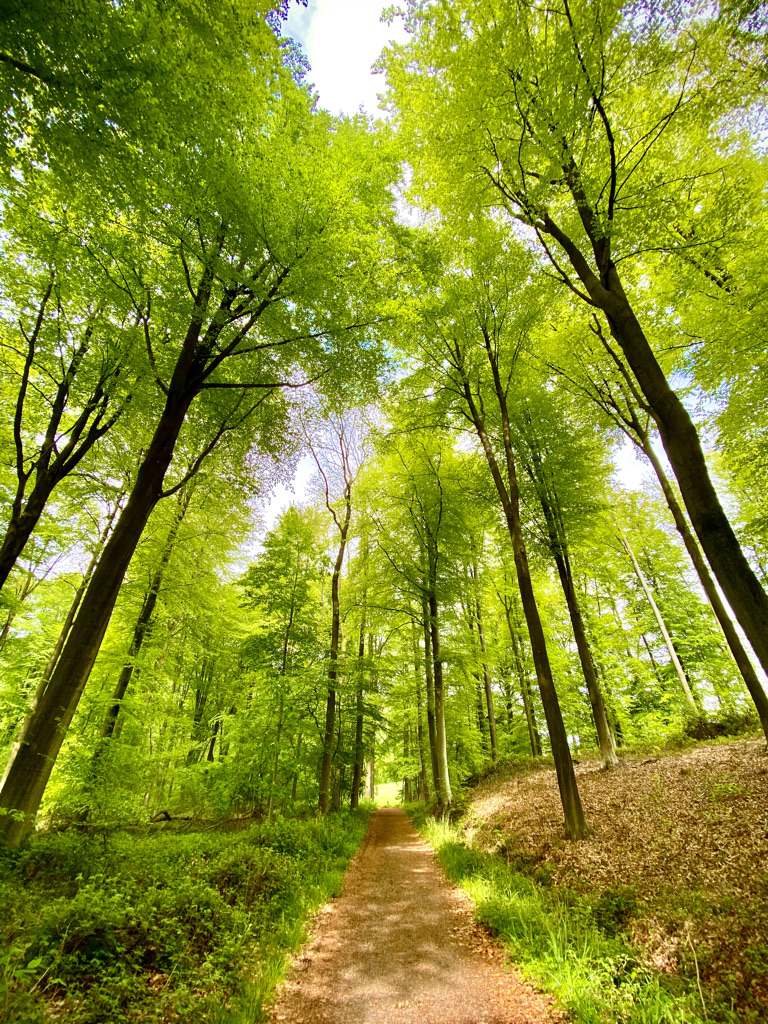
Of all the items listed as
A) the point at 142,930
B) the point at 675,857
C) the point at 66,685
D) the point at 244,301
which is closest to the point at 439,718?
the point at 675,857

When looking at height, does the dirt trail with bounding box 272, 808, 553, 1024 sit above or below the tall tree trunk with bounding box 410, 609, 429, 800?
below

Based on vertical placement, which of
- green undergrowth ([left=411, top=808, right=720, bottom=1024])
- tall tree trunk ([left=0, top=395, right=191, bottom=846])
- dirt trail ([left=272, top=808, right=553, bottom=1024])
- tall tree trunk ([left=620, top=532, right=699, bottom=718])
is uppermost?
tall tree trunk ([left=620, top=532, right=699, bottom=718])

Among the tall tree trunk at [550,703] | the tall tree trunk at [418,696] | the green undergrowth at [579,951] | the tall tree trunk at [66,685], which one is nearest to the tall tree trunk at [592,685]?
the tall tree trunk at [550,703]

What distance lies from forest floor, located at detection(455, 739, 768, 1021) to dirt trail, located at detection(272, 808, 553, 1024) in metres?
1.14

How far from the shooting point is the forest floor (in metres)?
3.01

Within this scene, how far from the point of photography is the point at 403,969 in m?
3.81

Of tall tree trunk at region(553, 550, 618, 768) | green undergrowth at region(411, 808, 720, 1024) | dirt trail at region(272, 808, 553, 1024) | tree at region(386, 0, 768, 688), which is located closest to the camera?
A: green undergrowth at region(411, 808, 720, 1024)

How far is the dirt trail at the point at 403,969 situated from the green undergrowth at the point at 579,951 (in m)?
0.21

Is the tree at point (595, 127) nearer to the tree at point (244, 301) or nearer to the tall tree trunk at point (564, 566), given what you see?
the tree at point (244, 301)

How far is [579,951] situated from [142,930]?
3913 mm

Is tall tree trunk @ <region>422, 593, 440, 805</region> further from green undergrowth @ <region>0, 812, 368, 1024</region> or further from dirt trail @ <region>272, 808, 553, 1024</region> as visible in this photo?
green undergrowth @ <region>0, 812, 368, 1024</region>

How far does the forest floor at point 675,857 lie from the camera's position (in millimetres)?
3010

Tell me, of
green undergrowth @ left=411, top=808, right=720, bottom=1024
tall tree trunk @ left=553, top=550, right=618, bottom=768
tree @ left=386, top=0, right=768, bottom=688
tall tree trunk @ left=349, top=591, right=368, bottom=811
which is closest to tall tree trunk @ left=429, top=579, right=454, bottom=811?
tall tree trunk @ left=349, top=591, right=368, bottom=811

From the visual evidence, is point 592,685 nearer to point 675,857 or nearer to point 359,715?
point 675,857
